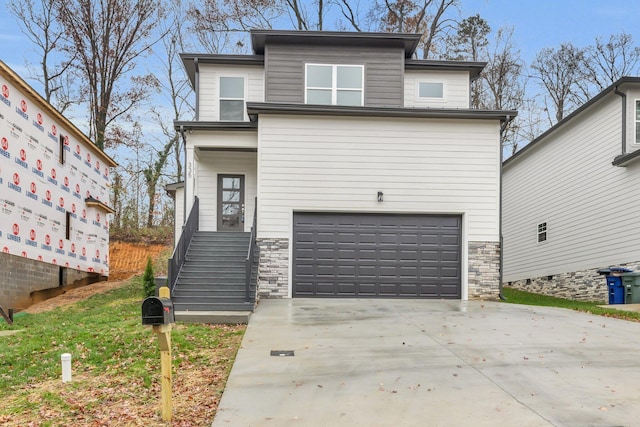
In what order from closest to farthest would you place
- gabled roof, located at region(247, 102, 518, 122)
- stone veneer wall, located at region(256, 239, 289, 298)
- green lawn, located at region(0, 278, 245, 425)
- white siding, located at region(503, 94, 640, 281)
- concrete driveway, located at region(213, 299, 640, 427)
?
concrete driveway, located at region(213, 299, 640, 427)
green lawn, located at region(0, 278, 245, 425)
stone veneer wall, located at region(256, 239, 289, 298)
gabled roof, located at region(247, 102, 518, 122)
white siding, located at region(503, 94, 640, 281)

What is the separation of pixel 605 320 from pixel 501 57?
21655 mm

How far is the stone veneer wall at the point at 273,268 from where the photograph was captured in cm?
1377

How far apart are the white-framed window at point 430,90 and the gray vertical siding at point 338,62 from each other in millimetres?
1123

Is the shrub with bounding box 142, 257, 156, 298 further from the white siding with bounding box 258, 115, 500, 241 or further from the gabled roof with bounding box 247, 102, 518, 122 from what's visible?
the gabled roof with bounding box 247, 102, 518, 122

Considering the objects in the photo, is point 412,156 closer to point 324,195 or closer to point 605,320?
point 324,195

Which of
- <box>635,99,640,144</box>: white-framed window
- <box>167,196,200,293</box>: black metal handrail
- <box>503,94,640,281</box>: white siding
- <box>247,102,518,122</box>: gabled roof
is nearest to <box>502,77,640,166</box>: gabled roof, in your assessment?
<box>503,94,640,281</box>: white siding

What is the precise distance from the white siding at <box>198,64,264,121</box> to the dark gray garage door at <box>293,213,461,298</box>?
14.3 feet

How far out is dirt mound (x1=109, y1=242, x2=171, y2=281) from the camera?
2711cm

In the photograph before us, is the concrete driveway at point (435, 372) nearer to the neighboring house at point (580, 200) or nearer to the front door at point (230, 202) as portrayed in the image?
the front door at point (230, 202)

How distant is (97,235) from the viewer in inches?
878

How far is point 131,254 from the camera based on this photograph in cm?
2816

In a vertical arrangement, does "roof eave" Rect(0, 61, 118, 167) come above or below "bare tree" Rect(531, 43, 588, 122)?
below

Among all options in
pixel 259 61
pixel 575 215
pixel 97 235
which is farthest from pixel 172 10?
pixel 575 215

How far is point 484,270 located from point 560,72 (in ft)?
67.8
